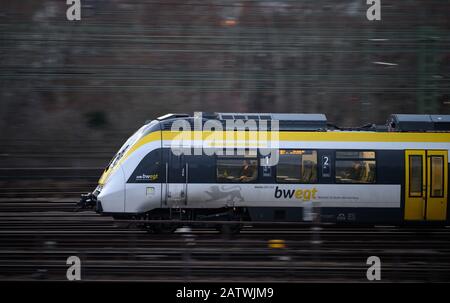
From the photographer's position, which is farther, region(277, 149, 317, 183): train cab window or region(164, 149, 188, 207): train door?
region(277, 149, 317, 183): train cab window

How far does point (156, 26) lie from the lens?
25531 mm

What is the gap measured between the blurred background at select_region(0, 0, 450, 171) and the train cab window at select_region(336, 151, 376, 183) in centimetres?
983

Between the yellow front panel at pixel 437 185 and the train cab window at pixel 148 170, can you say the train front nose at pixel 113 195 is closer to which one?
the train cab window at pixel 148 170

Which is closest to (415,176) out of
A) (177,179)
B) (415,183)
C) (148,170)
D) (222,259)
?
(415,183)

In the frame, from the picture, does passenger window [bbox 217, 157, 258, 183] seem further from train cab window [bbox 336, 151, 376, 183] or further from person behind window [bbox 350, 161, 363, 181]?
person behind window [bbox 350, 161, 363, 181]

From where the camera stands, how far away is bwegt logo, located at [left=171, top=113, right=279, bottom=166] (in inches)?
575

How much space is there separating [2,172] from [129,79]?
648 cm

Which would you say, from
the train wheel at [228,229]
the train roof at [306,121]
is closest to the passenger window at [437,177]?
the train roof at [306,121]

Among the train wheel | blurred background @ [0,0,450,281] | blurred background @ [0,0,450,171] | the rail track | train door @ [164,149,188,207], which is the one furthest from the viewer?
blurred background @ [0,0,450,171]

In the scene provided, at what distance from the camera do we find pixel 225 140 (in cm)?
1466

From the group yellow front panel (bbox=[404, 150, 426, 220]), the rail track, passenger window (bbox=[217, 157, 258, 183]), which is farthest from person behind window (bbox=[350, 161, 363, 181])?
the rail track

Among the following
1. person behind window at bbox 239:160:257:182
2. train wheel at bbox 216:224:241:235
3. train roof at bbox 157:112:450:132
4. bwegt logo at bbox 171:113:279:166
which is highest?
train roof at bbox 157:112:450:132

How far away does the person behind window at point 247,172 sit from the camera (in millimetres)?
14625
